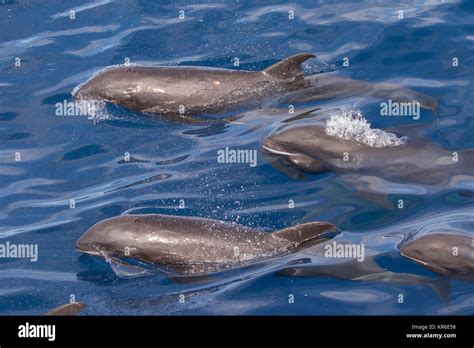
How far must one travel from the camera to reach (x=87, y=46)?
54.2 feet

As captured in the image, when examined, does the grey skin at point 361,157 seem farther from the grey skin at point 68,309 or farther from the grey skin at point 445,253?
the grey skin at point 68,309

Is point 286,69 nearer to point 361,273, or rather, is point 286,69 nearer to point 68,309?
point 361,273

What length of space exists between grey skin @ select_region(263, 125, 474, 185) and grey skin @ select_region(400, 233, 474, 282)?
5.26ft

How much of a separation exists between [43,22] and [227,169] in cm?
740

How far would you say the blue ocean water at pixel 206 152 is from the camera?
9812mm

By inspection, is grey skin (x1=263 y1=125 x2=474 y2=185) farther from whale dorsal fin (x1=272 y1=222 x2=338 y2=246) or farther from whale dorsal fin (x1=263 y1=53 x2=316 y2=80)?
whale dorsal fin (x1=272 y1=222 x2=338 y2=246)

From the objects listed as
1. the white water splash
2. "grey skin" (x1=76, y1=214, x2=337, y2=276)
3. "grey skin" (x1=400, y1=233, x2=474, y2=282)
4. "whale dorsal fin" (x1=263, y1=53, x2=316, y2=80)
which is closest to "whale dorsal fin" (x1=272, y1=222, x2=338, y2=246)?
"grey skin" (x1=76, y1=214, x2=337, y2=276)

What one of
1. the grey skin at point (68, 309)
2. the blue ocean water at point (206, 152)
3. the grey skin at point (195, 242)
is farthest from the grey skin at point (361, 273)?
the grey skin at point (68, 309)

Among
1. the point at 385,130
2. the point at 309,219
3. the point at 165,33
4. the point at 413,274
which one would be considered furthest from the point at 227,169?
the point at 165,33

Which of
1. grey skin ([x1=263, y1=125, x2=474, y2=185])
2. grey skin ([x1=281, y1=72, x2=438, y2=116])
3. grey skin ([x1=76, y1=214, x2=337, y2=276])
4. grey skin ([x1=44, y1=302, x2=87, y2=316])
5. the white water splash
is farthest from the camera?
grey skin ([x1=281, y1=72, x2=438, y2=116])

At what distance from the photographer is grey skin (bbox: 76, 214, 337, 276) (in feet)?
33.4

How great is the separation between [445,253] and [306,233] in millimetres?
1691
